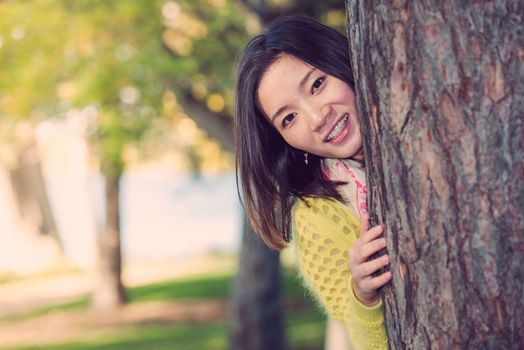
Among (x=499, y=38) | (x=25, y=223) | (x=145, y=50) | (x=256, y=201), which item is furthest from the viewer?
(x=25, y=223)

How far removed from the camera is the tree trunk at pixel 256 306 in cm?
912

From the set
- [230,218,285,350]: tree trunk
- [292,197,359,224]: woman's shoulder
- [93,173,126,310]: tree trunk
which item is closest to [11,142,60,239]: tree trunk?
[93,173,126,310]: tree trunk

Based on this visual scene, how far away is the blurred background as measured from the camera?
285 inches

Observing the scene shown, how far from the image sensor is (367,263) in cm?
196

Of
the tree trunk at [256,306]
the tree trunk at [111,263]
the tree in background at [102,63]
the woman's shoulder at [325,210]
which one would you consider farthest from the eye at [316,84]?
the tree trunk at [111,263]

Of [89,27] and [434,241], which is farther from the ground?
[89,27]

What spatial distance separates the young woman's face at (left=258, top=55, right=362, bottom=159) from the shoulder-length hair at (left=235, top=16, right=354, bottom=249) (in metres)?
0.04

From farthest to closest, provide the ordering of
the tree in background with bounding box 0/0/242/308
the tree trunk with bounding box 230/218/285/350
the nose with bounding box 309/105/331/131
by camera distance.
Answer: the tree trunk with bounding box 230/218/285/350
the tree in background with bounding box 0/0/242/308
the nose with bounding box 309/105/331/131

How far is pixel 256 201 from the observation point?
250cm

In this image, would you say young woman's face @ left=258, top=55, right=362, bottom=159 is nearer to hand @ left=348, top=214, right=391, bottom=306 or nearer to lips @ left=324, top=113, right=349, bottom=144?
lips @ left=324, top=113, right=349, bottom=144

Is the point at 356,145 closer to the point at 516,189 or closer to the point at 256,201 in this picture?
the point at 256,201

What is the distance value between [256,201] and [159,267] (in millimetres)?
16930

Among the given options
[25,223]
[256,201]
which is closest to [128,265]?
[25,223]

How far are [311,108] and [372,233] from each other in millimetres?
420
